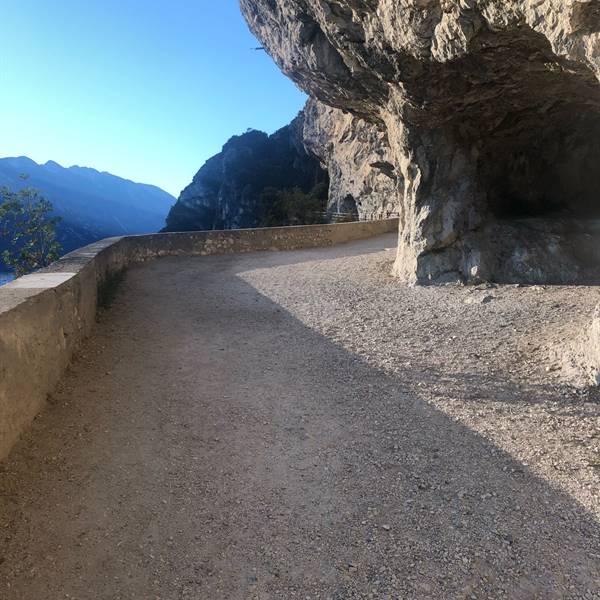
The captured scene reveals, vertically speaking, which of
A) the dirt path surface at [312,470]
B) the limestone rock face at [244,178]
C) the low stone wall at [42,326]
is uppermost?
the limestone rock face at [244,178]

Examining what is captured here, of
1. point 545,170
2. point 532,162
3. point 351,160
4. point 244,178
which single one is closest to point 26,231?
point 532,162

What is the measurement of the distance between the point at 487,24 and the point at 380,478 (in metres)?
5.72

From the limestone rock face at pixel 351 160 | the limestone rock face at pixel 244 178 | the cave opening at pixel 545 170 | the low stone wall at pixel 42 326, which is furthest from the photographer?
the limestone rock face at pixel 244 178

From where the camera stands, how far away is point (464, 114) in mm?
8625

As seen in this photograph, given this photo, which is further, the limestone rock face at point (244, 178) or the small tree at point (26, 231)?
the limestone rock face at point (244, 178)

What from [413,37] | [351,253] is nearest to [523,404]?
[413,37]

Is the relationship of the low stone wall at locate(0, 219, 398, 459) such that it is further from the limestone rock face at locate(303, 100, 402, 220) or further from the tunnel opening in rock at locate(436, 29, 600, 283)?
the limestone rock face at locate(303, 100, 402, 220)

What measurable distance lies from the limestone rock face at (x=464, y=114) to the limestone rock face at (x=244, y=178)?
111 ft

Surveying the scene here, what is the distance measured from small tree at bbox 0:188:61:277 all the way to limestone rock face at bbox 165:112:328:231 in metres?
32.3

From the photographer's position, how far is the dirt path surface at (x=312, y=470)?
2670 millimetres

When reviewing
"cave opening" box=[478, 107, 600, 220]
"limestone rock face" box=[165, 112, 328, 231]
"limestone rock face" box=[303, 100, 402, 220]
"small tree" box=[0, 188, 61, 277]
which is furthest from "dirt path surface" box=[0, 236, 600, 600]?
"limestone rock face" box=[165, 112, 328, 231]

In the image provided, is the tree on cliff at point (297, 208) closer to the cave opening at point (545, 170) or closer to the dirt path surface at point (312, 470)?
the cave opening at point (545, 170)

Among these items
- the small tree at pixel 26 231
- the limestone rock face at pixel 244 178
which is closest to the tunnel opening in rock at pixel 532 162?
the small tree at pixel 26 231

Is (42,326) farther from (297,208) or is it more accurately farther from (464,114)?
(297,208)
